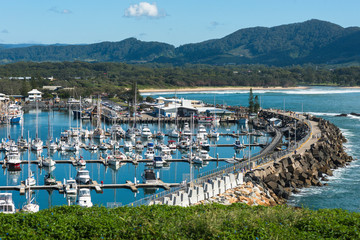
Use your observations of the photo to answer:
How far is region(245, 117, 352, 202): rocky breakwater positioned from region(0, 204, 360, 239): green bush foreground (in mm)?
16084

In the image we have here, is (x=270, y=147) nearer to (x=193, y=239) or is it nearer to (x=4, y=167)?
Answer: (x=4, y=167)

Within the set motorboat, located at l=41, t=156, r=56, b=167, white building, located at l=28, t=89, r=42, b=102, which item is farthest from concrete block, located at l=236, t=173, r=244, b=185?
white building, located at l=28, t=89, r=42, b=102

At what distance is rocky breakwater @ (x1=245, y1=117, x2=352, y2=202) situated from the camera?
34250 millimetres

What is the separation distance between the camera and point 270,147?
54.8m

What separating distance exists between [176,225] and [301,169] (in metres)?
24.6

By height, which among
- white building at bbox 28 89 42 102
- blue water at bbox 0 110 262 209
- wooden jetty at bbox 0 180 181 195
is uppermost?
white building at bbox 28 89 42 102

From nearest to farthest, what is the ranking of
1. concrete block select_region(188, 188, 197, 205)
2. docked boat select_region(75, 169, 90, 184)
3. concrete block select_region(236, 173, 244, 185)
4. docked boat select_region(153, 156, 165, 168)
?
concrete block select_region(188, 188, 197, 205) < concrete block select_region(236, 173, 244, 185) < docked boat select_region(75, 169, 90, 184) < docked boat select_region(153, 156, 165, 168)

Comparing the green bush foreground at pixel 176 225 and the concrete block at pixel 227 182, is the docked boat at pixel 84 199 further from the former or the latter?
the green bush foreground at pixel 176 225

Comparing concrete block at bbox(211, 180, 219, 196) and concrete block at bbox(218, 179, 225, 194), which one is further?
concrete block at bbox(218, 179, 225, 194)

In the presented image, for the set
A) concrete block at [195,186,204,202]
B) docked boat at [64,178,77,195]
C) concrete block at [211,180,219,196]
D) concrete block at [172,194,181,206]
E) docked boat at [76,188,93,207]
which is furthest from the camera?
docked boat at [64,178,77,195]

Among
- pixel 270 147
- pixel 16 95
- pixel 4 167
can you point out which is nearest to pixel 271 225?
pixel 4 167

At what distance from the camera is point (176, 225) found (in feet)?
53.5

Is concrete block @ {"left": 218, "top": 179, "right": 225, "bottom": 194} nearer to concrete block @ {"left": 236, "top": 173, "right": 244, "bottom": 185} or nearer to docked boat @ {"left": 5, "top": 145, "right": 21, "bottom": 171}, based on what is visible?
concrete block @ {"left": 236, "top": 173, "right": 244, "bottom": 185}

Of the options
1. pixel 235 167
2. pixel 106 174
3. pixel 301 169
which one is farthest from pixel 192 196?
pixel 106 174
